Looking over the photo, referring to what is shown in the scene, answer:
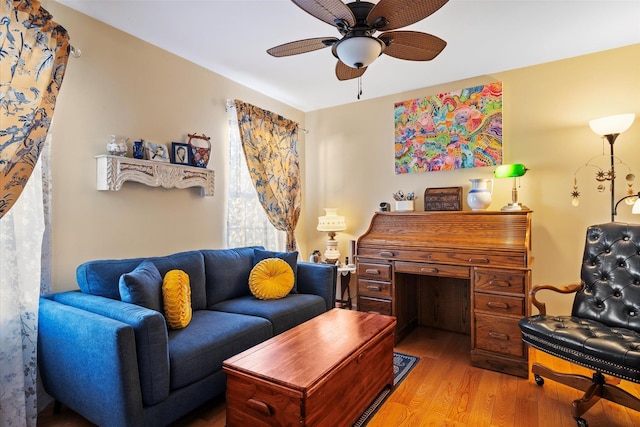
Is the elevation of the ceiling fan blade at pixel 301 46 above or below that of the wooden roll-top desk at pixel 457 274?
above

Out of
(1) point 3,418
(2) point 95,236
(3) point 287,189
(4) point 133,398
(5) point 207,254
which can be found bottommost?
(1) point 3,418

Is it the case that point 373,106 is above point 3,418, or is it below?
above

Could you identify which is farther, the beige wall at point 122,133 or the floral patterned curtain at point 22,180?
the beige wall at point 122,133

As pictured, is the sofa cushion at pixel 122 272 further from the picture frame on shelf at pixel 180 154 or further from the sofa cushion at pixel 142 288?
the picture frame on shelf at pixel 180 154

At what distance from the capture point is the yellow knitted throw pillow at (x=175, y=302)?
1990mm

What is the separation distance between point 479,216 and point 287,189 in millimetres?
2069

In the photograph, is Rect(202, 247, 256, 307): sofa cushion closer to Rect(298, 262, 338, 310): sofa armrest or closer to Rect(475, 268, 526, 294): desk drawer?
Rect(298, 262, 338, 310): sofa armrest

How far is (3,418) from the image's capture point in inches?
66.6

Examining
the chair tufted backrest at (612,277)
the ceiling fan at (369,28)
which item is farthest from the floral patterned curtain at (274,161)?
the chair tufted backrest at (612,277)

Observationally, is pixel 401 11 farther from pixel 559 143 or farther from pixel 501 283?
pixel 559 143

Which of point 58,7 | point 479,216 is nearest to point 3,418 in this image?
point 58,7

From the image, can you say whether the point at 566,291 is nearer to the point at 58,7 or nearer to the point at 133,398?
the point at 133,398

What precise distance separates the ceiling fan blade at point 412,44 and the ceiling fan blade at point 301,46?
0.30 meters

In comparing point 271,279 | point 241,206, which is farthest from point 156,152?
point 271,279
